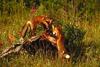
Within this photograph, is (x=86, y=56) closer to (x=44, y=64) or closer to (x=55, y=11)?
(x=44, y=64)

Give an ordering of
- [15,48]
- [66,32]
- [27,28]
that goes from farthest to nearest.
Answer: [66,32]
[27,28]
[15,48]

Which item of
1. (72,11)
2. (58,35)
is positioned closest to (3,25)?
(72,11)

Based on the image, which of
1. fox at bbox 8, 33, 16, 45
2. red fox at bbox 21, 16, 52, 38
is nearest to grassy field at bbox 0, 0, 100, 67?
fox at bbox 8, 33, 16, 45

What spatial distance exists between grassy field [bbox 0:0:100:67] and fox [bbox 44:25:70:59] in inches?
3.8

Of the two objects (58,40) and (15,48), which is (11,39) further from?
(58,40)

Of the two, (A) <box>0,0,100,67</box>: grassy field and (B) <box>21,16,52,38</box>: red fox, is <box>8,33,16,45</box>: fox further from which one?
(B) <box>21,16,52,38</box>: red fox

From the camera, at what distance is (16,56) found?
5023 mm

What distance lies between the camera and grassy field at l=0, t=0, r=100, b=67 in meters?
4.91

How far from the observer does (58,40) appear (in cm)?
488

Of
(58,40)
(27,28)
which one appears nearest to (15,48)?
(27,28)

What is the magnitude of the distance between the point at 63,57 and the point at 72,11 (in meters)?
2.62

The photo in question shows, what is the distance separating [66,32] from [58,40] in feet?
1.35

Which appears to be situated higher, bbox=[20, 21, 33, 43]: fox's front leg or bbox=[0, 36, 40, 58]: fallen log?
bbox=[20, 21, 33, 43]: fox's front leg

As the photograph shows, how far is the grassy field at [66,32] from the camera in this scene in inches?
193
